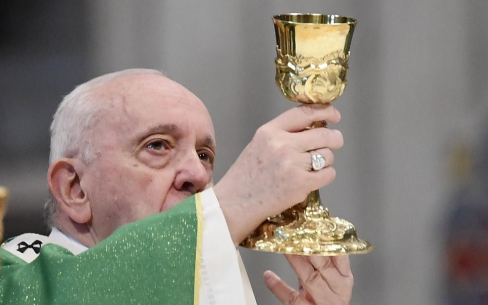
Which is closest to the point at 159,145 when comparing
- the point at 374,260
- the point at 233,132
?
the point at 233,132

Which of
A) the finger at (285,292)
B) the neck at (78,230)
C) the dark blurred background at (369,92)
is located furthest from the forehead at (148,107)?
the dark blurred background at (369,92)

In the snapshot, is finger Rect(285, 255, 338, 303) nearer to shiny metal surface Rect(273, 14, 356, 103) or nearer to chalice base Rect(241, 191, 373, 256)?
chalice base Rect(241, 191, 373, 256)

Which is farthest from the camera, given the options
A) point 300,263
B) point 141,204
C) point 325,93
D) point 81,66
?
point 81,66

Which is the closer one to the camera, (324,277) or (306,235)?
(306,235)

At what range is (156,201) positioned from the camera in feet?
6.50

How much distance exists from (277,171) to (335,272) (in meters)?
0.39

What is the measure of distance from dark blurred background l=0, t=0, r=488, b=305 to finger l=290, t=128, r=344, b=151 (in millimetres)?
1629

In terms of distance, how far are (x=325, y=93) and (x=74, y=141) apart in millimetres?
738

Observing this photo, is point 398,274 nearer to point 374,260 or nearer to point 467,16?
point 374,260

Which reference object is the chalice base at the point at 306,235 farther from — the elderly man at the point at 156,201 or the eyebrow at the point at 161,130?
the eyebrow at the point at 161,130

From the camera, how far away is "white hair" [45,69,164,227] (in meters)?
2.10

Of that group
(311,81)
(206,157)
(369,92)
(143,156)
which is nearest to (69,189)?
(143,156)

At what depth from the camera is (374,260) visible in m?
3.33

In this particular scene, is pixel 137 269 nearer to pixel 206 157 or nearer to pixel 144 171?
pixel 144 171
